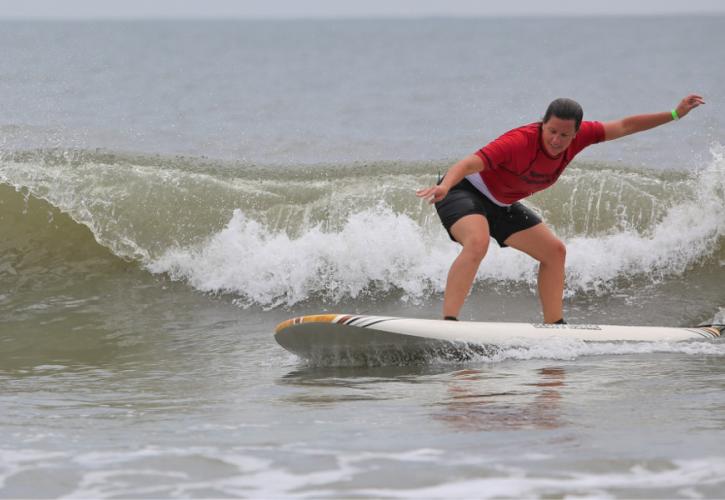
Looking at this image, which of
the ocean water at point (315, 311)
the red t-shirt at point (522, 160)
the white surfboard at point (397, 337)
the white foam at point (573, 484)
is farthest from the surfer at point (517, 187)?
the white foam at point (573, 484)

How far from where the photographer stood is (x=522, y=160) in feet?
20.4

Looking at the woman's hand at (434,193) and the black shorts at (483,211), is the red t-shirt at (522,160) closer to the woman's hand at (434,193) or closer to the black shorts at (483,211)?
the black shorts at (483,211)

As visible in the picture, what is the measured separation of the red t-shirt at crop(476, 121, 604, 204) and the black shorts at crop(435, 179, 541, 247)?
0.09m

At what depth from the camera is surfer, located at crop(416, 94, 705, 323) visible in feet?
20.1

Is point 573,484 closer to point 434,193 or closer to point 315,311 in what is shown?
point 434,193

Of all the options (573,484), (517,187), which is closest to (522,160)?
(517,187)

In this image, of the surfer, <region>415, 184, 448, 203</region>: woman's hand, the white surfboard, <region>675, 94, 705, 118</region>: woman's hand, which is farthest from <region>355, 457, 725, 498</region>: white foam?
<region>675, 94, 705, 118</region>: woman's hand

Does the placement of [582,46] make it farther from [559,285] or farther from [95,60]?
[559,285]

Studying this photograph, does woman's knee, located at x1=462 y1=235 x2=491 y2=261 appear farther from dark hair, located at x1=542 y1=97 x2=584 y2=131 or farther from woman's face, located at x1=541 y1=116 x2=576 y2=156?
dark hair, located at x1=542 y1=97 x2=584 y2=131

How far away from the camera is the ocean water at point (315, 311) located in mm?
3939

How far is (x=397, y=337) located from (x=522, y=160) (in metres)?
1.22

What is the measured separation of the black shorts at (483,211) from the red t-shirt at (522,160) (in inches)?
3.7

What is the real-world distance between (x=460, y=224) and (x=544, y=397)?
1.45 m

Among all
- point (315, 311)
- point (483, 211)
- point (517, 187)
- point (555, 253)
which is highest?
point (517, 187)
